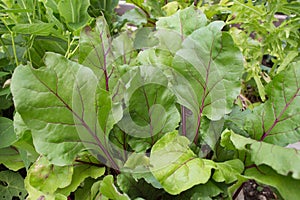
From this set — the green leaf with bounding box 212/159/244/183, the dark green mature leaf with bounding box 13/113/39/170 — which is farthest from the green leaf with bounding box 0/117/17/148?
the green leaf with bounding box 212/159/244/183

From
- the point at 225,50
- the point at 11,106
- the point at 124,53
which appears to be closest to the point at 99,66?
the point at 124,53

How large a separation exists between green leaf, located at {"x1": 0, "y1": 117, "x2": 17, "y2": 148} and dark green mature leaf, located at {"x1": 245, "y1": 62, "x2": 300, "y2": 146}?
402 millimetres

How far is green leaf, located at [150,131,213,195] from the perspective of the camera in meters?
0.41

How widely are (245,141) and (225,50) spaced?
0.13 meters

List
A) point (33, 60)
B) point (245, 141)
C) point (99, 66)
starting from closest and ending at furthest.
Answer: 1. point (245, 141)
2. point (99, 66)
3. point (33, 60)

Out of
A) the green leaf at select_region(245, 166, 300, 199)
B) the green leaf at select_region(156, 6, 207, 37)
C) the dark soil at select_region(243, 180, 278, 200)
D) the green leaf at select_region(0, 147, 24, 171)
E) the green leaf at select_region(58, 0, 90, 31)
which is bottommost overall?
the dark soil at select_region(243, 180, 278, 200)

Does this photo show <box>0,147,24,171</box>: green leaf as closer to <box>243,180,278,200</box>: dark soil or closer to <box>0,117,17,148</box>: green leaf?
<box>0,117,17,148</box>: green leaf

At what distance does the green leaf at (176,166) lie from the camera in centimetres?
41

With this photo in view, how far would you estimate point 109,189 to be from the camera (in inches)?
17.0

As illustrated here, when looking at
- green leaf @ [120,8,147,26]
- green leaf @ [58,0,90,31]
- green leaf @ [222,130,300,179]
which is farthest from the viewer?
green leaf @ [120,8,147,26]

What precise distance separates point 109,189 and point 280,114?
0.25 metres

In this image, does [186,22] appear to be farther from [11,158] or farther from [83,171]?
[11,158]

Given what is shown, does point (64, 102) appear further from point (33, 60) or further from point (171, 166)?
point (33, 60)

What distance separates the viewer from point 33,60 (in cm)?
73
